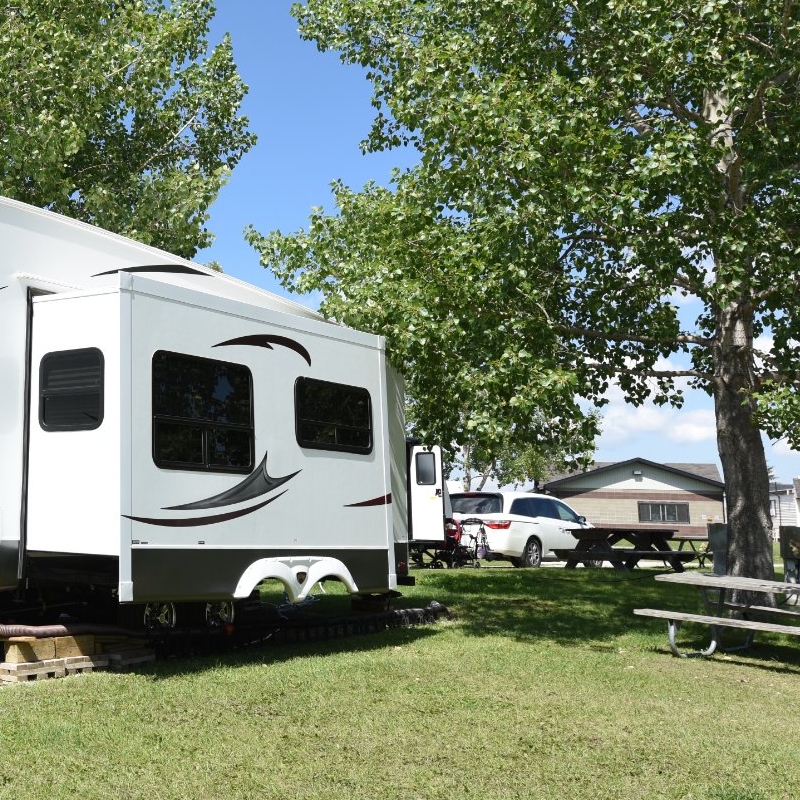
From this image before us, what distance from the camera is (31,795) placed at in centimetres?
493

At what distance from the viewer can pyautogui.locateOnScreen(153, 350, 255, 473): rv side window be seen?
8.07 meters

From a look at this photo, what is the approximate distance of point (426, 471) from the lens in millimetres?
13398

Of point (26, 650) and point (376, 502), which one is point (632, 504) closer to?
point (376, 502)

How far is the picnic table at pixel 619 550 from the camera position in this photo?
21.2 meters

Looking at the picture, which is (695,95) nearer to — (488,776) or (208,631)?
(208,631)

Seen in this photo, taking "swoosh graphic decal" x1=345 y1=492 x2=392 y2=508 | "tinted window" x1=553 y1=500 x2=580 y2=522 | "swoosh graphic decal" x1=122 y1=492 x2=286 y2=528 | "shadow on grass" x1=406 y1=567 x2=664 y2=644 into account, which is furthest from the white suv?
"swoosh graphic decal" x1=122 y1=492 x2=286 y2=528

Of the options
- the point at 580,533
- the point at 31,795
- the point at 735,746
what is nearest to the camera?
the point at 31,795

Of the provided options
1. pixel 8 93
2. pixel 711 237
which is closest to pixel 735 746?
pixel 711 237

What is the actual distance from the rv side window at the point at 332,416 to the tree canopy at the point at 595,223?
3.19 ft

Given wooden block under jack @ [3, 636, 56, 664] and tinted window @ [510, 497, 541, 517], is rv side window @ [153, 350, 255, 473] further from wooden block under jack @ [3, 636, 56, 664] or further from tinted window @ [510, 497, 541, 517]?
tinted window @ [510, 497, 541, 517]

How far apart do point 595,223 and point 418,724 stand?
270 inches

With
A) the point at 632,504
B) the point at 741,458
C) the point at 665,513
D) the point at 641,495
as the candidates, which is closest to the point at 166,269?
the point at 741,458

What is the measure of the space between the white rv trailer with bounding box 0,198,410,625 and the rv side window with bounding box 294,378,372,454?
0.10 ft

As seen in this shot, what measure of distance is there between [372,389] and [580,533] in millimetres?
12103
